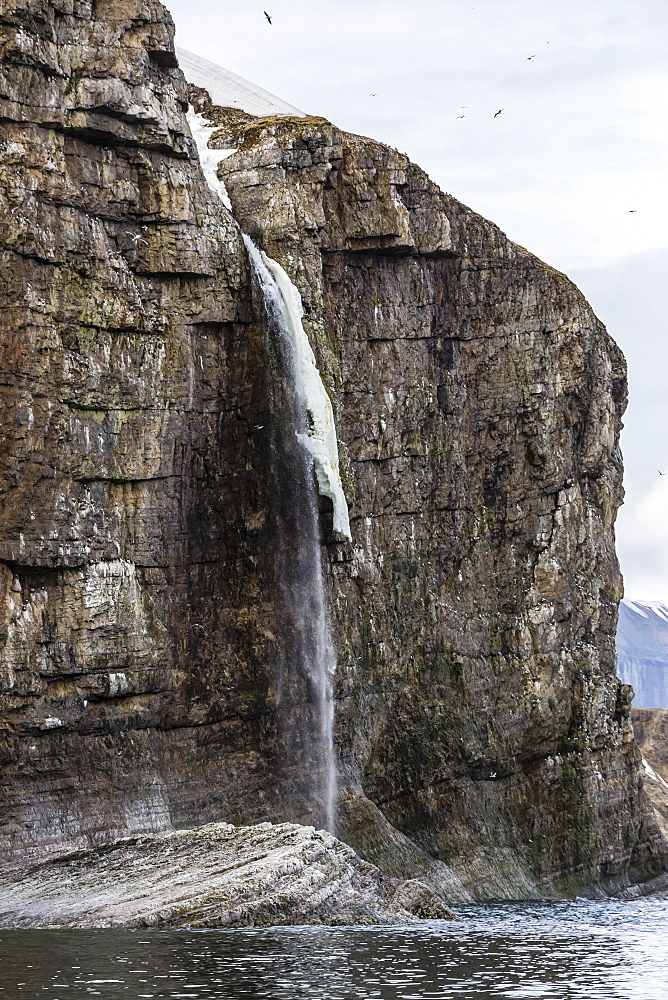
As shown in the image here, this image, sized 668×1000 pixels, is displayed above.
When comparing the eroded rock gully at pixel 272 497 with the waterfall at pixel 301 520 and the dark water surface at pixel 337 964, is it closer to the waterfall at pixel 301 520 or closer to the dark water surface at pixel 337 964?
the waterfall at pixel 301 520

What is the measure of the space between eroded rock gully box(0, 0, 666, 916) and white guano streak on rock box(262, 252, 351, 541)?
3.94 feet

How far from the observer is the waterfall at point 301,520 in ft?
180

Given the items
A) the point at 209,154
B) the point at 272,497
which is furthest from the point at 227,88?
the point at 272,497

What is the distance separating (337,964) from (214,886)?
8.88 m

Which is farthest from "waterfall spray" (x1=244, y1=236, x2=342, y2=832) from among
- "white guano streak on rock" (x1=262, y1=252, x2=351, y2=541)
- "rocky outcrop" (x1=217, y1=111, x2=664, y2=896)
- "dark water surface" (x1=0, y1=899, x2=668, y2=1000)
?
"dark water surface" (x1=0, y1=899, x2=668, y2=1000)

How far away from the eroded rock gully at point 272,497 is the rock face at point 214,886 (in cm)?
333

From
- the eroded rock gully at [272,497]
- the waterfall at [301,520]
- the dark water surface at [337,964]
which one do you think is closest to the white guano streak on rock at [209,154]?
the eroded rock gully at [272,497]

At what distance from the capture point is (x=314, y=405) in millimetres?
55562

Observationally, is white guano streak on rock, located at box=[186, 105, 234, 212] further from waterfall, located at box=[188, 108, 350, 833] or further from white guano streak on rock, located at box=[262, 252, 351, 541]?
white guano streak on rock, located at box=[262, 252, 351, 541]

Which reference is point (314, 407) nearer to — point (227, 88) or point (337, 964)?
point (227, 88)

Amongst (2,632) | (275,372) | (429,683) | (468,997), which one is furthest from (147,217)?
(468,997)

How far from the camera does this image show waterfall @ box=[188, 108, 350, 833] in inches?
2163

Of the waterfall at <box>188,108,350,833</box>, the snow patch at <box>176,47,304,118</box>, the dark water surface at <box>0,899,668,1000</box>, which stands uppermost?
the snow patch at <box>176,47,304,118</box>

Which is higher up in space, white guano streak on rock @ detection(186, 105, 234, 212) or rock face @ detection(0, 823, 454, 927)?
white guano streak on rock @ detection(186, 105, 234, 212)
